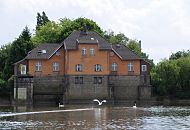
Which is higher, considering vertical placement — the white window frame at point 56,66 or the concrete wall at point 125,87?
the white window frame at point 56,66

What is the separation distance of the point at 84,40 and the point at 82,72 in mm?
5434

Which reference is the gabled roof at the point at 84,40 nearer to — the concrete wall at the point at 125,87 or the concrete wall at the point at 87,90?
the concrete wall at the point at 87,90

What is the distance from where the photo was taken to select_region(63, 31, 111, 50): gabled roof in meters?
85.8

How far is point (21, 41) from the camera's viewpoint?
96.9 m

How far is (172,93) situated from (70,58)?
24.0 meters

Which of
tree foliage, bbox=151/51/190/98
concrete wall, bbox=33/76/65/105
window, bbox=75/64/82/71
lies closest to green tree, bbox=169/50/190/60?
tree foliage, bbox=151/51/190/98

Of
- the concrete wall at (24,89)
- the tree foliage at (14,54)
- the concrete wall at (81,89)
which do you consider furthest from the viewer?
the tree foliage at (14,54)

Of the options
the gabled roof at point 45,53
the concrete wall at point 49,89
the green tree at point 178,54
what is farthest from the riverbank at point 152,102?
the green tree at point 178,54

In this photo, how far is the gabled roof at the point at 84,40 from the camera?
85750 mm

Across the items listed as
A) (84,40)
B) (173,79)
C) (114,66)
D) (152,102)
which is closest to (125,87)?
(114,66)

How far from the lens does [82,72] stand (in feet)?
282

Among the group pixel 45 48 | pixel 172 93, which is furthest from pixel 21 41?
pixel 172 93

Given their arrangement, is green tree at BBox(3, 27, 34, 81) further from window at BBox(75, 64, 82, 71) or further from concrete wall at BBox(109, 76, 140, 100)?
concrete wall at BBox(109, 76, 140, 100)

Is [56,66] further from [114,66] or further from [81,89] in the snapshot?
[114,66]
